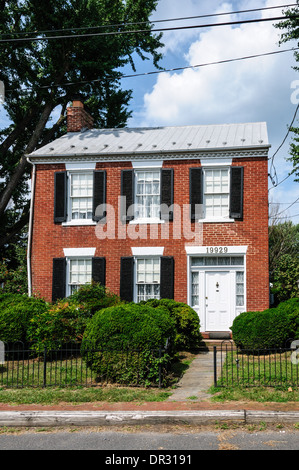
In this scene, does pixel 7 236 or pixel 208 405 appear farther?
pixel 7 236

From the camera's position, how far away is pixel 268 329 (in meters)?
12.4

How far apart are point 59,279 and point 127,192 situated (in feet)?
13.2

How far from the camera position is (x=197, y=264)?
55.3 ft

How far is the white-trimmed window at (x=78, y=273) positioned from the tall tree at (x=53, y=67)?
28.8 ft

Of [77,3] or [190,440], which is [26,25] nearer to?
[77,3]

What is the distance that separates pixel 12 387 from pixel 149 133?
13.0 meters

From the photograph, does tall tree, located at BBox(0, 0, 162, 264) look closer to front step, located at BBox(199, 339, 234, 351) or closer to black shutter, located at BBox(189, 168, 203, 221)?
black shutter, located at BBox(189, 168, 203, 221)

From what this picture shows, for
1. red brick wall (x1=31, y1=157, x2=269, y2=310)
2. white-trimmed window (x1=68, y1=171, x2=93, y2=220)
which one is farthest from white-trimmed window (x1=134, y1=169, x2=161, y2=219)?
white-trimmed window (x1=68, y1=171, x2=93, y2=220)

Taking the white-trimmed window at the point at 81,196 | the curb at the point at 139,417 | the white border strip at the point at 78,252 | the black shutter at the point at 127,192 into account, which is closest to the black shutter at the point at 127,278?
the white border strip at the point at 78,252

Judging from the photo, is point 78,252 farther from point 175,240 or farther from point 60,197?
point 175,240

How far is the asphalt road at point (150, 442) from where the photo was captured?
6.28 meters

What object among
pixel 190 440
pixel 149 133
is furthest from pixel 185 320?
pixel 149 133

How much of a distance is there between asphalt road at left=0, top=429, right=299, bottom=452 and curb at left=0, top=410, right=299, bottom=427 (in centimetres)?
29

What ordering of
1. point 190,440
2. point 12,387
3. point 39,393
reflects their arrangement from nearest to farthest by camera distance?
point 190,440, point 39,393, point 12,387
